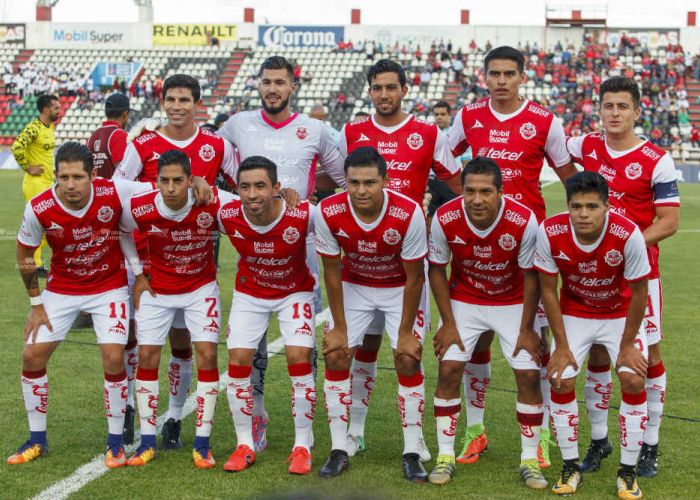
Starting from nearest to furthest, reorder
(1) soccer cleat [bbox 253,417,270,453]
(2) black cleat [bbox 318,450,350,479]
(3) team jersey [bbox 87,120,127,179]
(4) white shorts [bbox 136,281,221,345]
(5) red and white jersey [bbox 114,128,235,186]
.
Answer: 1. (2) black cleat [bbox 318,450,350,479]
2. (4) white shorts [bbox 136,281,221,345]
3. (1) soccer cleat [bbox 253,417,270,453]
4. (5) red and white jersey [bbox 114,128,235,186]
5. (3) team jersey [bbox 87,120,127,179]

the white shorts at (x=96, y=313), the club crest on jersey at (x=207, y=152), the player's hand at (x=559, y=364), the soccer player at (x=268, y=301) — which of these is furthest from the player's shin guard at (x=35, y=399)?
the player's hand at (x=559, y=364)

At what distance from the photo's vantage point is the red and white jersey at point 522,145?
235 inches

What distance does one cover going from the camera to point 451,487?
5.37 metres

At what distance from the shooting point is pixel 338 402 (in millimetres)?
5699

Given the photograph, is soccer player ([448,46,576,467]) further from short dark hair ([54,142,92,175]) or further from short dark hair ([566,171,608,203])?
short dark hair ([54,142,92,175])

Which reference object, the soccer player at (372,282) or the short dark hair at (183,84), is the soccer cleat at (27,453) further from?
the short dark hair at (183,84)

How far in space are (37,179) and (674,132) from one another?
31780 mm

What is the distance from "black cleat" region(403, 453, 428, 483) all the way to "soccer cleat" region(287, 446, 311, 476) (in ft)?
1.85

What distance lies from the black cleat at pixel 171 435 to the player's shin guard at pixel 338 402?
102 cm

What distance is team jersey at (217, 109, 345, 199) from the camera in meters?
6.30

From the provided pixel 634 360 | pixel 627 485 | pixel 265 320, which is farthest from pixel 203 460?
pixel 634 360

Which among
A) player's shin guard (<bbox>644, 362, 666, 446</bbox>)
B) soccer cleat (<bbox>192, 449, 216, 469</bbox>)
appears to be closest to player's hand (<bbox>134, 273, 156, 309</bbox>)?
soccer cleat (<bbox>192, 449, 216, 469</bbox>)

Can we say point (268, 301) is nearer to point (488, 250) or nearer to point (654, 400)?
point (488, 250)

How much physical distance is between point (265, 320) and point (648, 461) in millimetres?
2405
